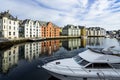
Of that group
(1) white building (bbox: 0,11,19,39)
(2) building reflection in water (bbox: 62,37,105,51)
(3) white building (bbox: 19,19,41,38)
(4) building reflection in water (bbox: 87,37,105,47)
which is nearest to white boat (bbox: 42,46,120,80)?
(2) building reflection in water (bbox: 62,37,105,51)

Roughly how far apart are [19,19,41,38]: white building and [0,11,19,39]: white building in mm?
14606

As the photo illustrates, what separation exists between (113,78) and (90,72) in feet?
6.36

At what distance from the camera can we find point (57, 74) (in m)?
15.3

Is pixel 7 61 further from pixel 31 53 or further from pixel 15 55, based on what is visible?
pixel 31 53

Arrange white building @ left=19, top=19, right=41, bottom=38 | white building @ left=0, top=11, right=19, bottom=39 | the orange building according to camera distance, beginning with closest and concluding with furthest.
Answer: white building @ left=0, top=11, right=19, bottom=39
white building @ left=19, top=19, right=41, bottom=38
the orange building

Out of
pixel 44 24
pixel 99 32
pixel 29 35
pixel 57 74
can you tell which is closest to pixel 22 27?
pixel 29 35

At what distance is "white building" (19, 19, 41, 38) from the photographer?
97.7m

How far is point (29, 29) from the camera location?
100375mm

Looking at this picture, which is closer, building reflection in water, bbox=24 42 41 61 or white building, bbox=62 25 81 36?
building reflection in water, bbox=24 42 41 61

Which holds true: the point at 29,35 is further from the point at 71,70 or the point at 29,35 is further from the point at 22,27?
the point at 71,70

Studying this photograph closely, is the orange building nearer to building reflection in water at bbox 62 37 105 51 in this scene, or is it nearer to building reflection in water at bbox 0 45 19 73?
building reflection in water at bbox 62 37 105 51

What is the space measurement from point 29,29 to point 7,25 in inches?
1034

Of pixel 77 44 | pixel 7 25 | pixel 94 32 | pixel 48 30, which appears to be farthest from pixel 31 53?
pixel 94 32

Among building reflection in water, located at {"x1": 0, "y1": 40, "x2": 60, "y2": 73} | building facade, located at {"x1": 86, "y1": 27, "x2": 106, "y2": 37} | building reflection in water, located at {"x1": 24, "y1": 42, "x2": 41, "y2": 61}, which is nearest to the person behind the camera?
building reflection in water, located at {"x1": 0, "y1": 40, "x2": 60, "y2": 73}
